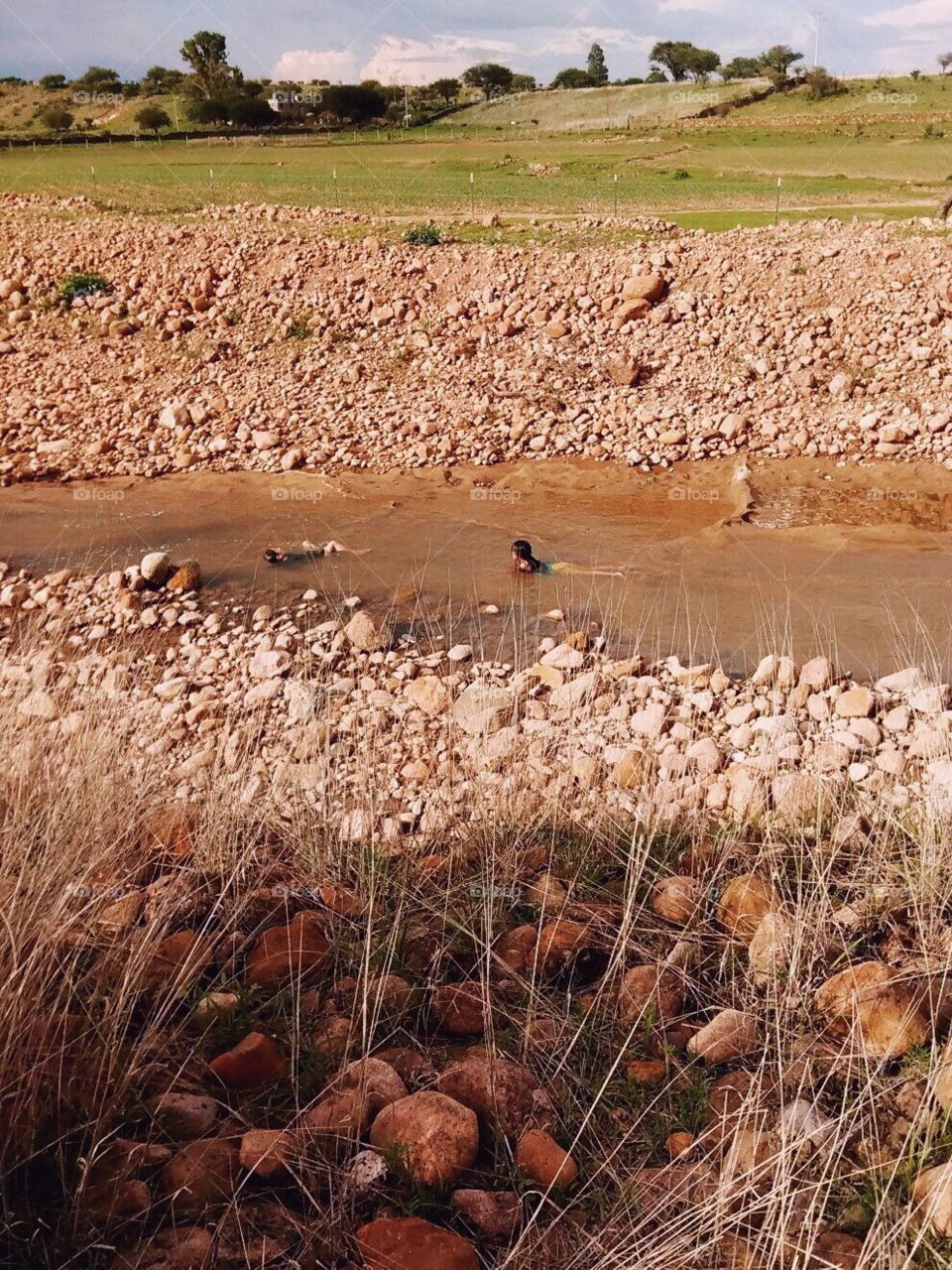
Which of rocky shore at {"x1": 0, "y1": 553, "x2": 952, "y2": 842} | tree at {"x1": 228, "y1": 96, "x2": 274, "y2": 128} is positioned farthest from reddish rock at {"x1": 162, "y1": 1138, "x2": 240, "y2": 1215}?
tree at {"x1": 228, "y1": 96, "x2": 274, "y2": 128}

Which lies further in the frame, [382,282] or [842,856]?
[382,282]

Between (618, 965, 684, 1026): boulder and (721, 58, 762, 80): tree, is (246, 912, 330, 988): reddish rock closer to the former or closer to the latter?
(618, 965, 684, 1026): boulder

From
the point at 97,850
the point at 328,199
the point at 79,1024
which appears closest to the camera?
the point at 79,1024

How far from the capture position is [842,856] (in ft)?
11.6

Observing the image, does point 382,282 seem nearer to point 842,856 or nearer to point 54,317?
point 54,317

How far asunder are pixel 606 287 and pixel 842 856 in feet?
32.7

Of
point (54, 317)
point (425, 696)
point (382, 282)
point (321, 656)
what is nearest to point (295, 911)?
point (425, 696)

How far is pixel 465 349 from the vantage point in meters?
11.7

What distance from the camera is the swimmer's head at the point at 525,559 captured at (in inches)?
314

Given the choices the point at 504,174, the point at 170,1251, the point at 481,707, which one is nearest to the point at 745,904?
the point at 170,1251

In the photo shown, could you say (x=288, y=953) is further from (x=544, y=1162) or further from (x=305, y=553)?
(x=305, y=553)

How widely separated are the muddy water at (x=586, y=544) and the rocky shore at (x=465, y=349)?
1.75 ft

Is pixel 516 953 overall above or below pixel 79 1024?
below

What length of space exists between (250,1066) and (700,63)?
6765 cm
